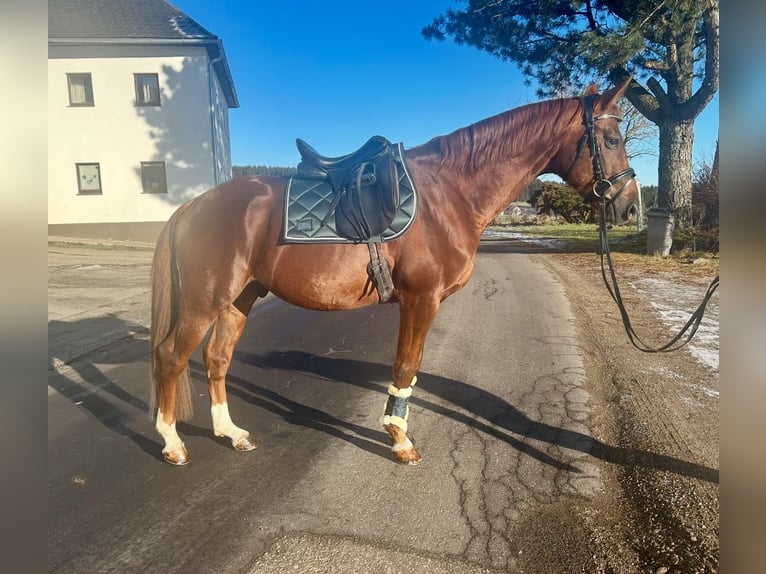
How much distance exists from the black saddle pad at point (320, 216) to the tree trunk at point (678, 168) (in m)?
12.2

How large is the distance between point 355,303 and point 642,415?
231 cm

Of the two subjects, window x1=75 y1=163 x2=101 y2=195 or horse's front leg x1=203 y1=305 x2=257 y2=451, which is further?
window x1=75 y1=163 x2=101 y2=195

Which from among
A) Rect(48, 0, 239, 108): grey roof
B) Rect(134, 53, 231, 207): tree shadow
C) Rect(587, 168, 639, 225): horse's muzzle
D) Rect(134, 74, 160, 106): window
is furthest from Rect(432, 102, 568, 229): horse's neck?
Rect(134, 74, 160, 106): window

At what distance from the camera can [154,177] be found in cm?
1823

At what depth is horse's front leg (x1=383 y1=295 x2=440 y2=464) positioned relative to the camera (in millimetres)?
2941

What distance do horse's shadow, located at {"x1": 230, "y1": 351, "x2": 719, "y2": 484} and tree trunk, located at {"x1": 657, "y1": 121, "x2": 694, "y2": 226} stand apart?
11340 mm

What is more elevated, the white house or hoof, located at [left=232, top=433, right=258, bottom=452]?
the white house

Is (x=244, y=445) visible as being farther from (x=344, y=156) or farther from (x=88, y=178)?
(x=88, y=178)

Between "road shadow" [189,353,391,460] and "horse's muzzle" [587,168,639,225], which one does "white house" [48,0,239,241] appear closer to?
"road shadow" [189,353,391,460]

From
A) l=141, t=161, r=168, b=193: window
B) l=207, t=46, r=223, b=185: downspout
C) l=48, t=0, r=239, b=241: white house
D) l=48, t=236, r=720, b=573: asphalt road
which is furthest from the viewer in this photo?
l=141, t=161, r=168, b=193: window

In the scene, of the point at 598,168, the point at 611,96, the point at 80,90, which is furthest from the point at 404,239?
the point at 80,90

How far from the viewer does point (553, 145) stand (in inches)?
118

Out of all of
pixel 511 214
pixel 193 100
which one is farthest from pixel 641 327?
pixel 511 214

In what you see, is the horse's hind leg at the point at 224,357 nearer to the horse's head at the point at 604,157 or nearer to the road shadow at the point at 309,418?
the road shadow at the point at 309,418
